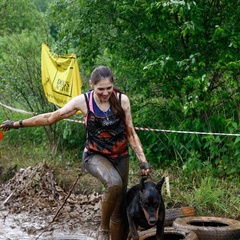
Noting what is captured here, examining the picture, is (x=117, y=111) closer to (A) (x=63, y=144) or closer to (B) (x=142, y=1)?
(B) (x=142, y=1)

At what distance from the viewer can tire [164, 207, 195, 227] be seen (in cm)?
746

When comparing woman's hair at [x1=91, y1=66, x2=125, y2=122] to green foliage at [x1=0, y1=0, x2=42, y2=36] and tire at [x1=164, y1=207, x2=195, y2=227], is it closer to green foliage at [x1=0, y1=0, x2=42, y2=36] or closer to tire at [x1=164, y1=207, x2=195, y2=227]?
tire at [x1=164, y1=207, x2=195, y2=227]

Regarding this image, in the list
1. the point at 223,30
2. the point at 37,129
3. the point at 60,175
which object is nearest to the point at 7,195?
the point at 60,175

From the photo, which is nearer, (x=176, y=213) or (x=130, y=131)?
(x=130, y=131)

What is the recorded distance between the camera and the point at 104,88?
5559mm

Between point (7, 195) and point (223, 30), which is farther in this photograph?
point (7, 195)

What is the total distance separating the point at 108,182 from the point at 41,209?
165 inches

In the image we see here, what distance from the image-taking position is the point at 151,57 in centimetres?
963

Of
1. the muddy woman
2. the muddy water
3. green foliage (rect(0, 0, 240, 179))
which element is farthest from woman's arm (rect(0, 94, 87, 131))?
Result: green foliage (rect(0, 0, 240, 179))

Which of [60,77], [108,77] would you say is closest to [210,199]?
[108,77]

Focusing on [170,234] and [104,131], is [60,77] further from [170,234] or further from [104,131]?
[104,131]

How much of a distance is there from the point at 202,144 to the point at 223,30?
201cm

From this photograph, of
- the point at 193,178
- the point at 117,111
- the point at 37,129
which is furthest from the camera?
the point at 37,129

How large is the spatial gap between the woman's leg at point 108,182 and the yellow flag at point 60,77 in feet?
17.1
